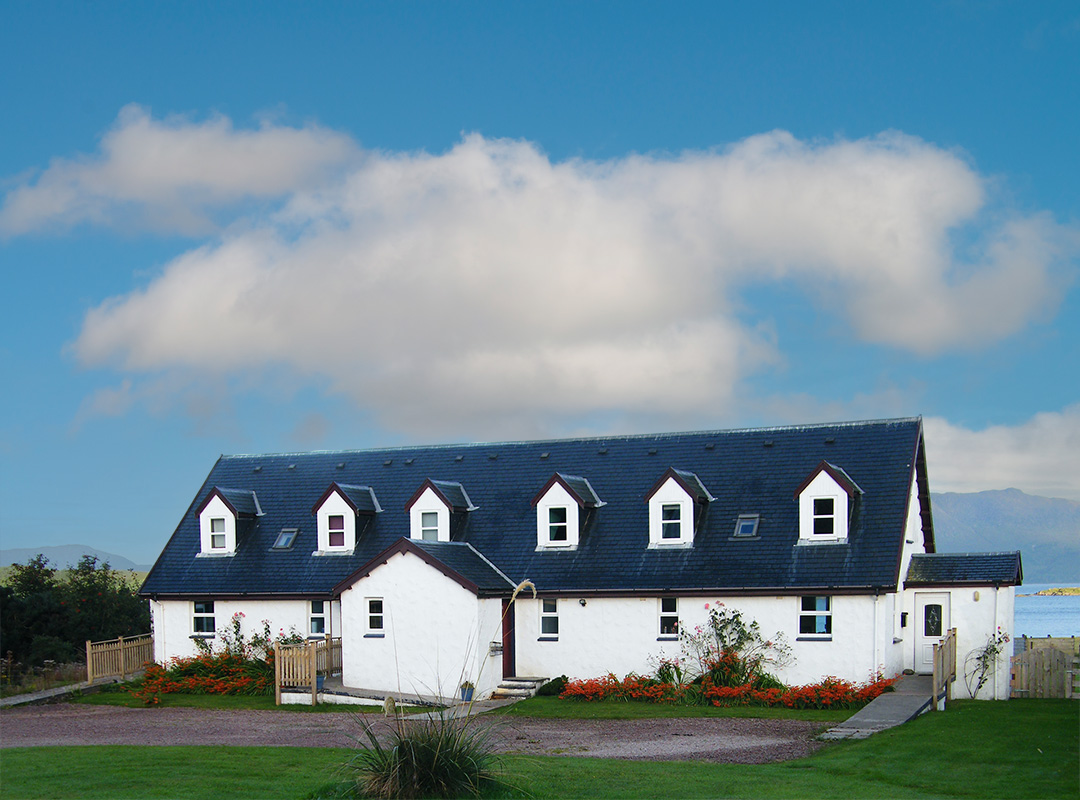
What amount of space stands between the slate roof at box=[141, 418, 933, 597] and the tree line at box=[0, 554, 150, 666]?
15.1 ft

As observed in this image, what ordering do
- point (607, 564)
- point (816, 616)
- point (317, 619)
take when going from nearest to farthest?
point (816, 616) → point (607, 564) → point (317, 619)

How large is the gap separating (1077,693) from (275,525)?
79.5 ft

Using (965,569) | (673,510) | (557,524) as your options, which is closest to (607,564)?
(557,524)

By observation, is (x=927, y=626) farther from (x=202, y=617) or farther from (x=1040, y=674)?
(x=202, y=617)

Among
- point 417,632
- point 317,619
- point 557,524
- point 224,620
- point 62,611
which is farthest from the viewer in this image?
point 62,611

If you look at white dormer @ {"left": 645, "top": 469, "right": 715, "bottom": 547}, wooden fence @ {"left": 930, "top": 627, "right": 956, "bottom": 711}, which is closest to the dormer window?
white dormer @ {"left": 645, "top": 469, "right": 715, "bottom": 547}

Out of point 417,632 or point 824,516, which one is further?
point 417,632

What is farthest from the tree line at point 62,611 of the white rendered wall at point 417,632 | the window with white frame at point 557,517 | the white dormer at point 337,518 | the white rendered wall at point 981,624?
the white rendered wall at point 981,624

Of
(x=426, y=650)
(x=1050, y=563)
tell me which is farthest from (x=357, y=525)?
(x=1050, y=563)

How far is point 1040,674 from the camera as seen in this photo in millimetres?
28359

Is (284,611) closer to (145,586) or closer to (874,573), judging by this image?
(145,586)

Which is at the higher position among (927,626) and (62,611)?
(927,626)

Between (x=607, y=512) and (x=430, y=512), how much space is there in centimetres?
551

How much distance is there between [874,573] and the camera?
2611 cm
